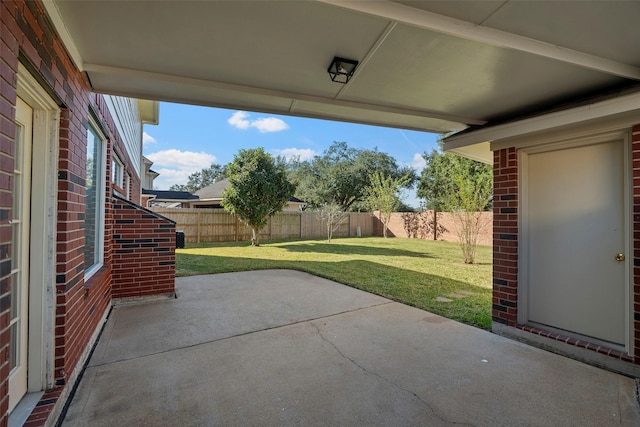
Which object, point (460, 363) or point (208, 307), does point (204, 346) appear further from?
point (460, 363)

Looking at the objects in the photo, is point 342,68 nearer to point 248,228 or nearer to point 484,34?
point 484,34

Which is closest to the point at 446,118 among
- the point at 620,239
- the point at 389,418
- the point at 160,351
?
the point at 620,239

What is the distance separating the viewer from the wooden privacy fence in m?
14.6

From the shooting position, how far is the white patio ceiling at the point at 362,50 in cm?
188

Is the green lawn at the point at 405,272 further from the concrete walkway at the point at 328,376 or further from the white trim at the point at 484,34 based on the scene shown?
the white trim at the point at 484,34

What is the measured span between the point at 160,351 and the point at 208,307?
1.50m

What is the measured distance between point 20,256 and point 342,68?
2604 mm

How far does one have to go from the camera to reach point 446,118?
3.75m

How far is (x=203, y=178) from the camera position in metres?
56.0

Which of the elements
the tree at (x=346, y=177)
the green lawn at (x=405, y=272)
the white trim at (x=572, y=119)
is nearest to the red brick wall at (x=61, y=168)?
the white trim at (x=572, y=119)

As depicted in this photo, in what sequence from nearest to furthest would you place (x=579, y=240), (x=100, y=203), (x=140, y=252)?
(x=579, y=240) < (x=100, y=203) < (x=140, y=252)

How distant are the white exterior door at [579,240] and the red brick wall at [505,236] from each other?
144 mm

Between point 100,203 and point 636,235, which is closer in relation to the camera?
point 636,235

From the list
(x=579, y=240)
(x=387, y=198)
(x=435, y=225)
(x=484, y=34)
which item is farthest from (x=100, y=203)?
(x=387, y=198)
